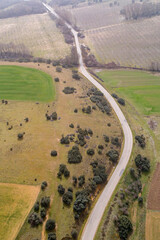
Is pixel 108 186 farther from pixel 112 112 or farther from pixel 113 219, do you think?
pixel 112 112

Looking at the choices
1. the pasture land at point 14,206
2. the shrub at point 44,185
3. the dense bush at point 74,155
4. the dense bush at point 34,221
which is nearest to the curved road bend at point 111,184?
the dense bush at point 34,221

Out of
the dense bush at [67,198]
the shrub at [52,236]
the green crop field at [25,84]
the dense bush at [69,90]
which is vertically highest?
the green crop field at [25,84]

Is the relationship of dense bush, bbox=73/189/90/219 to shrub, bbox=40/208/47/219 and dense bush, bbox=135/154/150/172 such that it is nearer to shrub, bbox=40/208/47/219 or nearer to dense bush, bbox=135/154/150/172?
shrub, bbox=40/208/47/219

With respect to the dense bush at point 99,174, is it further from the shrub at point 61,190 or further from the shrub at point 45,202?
the shrub at point 45,202

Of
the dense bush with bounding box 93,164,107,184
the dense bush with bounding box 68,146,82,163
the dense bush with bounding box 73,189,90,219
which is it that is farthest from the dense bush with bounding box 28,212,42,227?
the dense bush with bounding box 93,164,107,184

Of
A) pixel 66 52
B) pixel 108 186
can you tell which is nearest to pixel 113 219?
pixel 108 186

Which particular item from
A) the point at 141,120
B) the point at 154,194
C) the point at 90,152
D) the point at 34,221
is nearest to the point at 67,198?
the point at 34,221

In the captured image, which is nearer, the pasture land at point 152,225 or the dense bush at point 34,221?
the dense bush at point 34,221
